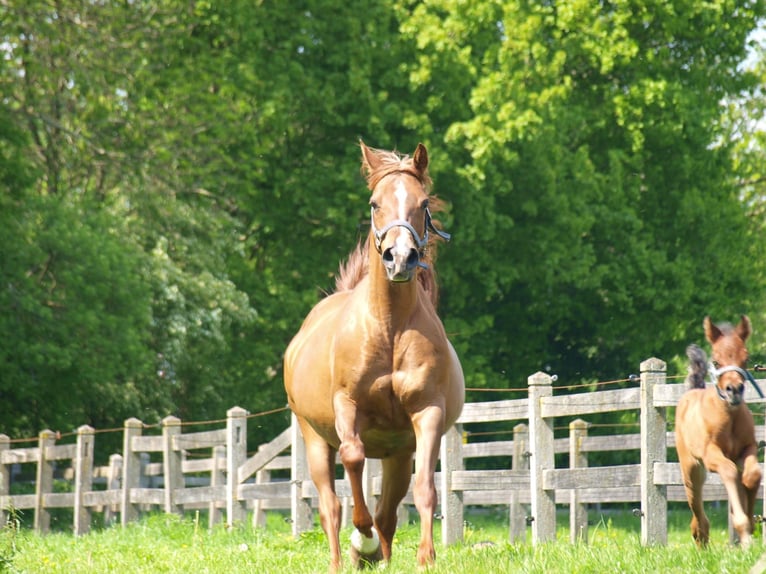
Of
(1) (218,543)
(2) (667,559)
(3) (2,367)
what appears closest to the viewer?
(2) (667,559)

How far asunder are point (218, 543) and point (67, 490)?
14392 mm

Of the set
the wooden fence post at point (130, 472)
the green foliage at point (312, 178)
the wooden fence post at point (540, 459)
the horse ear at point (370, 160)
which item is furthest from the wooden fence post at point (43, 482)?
the horse ear at point (370, 160)

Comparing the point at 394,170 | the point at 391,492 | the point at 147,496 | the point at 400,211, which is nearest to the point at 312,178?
the point at 147,496

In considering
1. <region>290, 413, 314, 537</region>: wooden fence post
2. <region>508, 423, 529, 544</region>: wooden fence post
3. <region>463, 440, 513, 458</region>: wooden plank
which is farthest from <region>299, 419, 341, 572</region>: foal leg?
<region>463, 440, 513, 458</region>: wooden plank

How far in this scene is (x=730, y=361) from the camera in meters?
8.92

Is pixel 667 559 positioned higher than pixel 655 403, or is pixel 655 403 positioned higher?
pixel 655 403

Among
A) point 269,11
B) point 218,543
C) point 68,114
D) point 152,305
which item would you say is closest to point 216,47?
point 269,11

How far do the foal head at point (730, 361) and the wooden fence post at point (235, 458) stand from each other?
28.4 ft

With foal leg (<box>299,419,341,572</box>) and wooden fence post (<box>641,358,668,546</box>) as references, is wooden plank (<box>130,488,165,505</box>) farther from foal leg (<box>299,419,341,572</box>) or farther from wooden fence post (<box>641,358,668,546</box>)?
foal leg (<box>299,419,341,572</box>)

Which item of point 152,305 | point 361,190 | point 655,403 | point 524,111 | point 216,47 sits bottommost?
point 655,403

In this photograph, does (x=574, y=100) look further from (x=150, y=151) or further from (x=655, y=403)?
(x=655, y=403)

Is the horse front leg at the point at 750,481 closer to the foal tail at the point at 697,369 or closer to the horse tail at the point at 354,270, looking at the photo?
the foal tail at the point at 697,369

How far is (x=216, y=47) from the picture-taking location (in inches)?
1169

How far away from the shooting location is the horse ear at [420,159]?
25.8 feet
